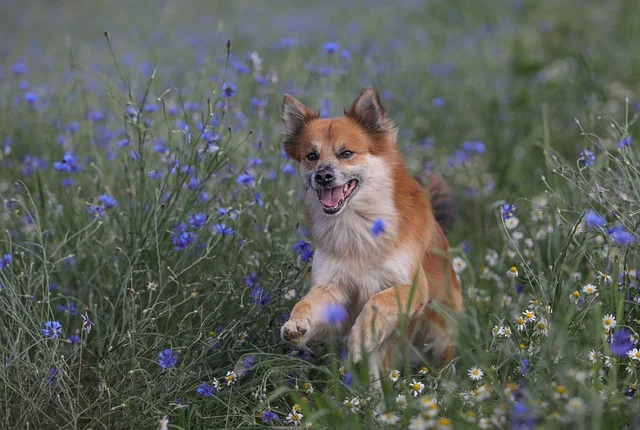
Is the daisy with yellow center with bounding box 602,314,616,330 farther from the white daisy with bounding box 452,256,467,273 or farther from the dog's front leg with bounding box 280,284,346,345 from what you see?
the white daisy with bounding box 452,256,467,273

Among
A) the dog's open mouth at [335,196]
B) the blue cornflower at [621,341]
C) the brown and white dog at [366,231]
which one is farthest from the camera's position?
the dog's open mouth at [335,196]

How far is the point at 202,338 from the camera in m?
3.62

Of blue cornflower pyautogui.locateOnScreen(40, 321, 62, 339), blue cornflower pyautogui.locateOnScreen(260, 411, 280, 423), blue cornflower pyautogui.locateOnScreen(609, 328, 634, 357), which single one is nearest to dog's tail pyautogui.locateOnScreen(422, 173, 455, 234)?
blue cornflower pyautogui.locateOnScreen(609, 328, 634, 357)

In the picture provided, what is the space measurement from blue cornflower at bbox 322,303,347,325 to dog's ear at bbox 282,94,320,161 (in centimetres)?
88

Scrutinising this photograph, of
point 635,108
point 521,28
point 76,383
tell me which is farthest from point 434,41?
point 76,383

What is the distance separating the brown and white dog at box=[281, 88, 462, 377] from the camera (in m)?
3.45

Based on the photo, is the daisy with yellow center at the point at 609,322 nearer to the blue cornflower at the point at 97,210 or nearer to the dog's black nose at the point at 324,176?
the dog's black nose at the point at 324,176

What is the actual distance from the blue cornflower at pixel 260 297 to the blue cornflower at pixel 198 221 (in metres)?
0.46

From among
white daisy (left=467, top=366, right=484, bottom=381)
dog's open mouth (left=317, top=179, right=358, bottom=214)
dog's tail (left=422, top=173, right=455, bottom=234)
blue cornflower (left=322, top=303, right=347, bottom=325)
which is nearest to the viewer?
blue cornflower (left=322, top=303, right=347, bottom=325)

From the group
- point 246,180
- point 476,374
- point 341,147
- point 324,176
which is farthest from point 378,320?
point 246,180

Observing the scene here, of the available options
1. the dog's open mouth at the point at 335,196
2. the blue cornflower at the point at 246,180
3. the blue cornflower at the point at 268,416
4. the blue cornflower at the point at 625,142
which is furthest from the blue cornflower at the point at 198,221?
the blue cornflower at the point at 625,142

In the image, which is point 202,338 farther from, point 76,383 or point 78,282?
Answer: point 78,282

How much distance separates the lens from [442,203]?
14.6ft

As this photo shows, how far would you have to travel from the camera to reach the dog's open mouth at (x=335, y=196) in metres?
3.55
